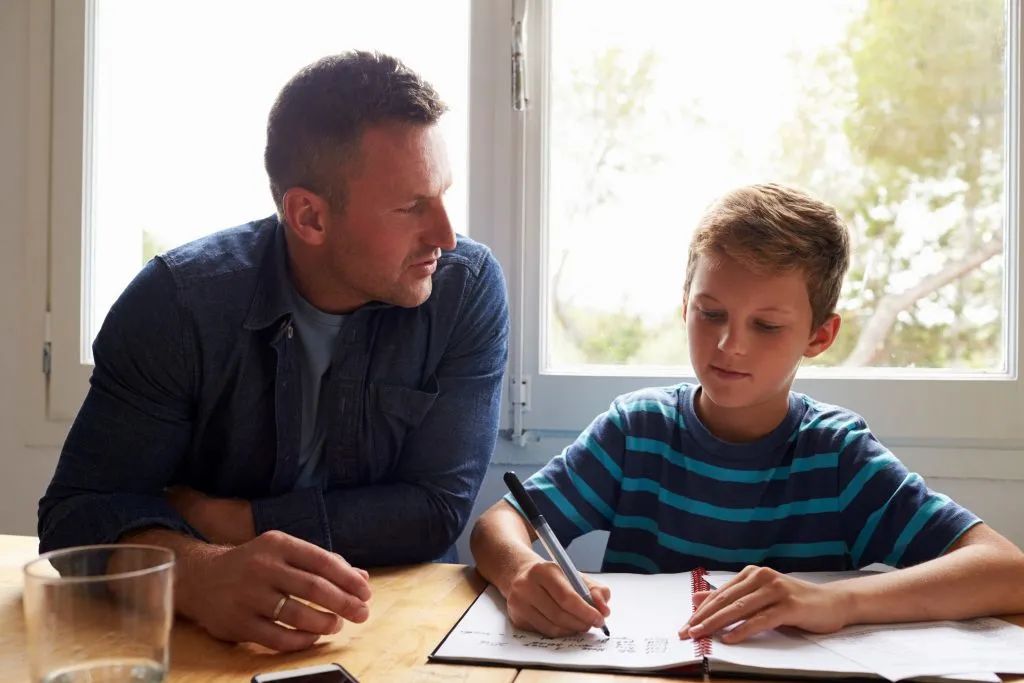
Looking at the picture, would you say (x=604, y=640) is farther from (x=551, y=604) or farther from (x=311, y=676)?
(x=311, y=676)

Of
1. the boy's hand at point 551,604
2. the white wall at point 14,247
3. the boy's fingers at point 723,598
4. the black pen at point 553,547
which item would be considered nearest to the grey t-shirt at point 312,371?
the black pen at point 553,547

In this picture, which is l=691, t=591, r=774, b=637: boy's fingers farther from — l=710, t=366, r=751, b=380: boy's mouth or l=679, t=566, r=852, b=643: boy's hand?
l=710, t=366, r=751, b=380: boy's mouth

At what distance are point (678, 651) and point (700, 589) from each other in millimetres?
220

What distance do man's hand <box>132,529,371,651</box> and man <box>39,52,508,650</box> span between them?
224 mm

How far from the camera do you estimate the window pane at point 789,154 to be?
1717 millimetres

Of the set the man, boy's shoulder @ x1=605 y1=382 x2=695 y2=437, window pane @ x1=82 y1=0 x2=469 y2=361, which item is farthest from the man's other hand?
window pane @ x1=82 y1=0 x2=469 y2=361

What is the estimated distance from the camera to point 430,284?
1.41 metres

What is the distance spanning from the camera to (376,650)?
895 mm

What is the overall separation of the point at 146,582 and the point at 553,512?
76 centimetres

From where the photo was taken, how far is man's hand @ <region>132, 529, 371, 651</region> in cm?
90

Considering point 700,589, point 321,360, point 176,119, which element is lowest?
point 700,589

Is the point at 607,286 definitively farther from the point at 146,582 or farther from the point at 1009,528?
the point at 146,582

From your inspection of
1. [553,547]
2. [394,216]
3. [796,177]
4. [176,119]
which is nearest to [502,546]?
[553,547]

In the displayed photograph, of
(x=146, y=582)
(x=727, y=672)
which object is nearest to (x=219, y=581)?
(x=146, y=582)
